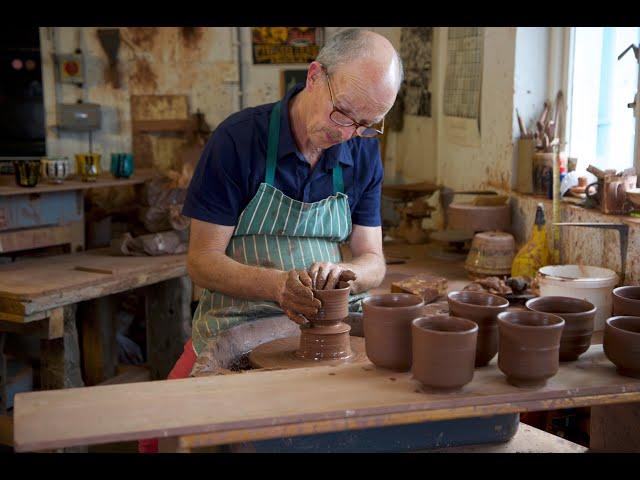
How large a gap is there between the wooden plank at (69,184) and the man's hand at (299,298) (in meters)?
2.86

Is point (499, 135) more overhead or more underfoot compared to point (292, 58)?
more underfoot

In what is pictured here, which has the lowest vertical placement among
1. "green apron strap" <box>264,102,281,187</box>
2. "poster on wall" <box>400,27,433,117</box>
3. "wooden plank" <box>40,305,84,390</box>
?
"wooden plank" <box>40,305,84,390</box>

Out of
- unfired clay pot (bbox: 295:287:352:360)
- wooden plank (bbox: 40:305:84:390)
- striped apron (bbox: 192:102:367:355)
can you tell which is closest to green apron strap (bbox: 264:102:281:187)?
striped apron (bbox: 192:102:367:355)

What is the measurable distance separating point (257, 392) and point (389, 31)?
4947 mm

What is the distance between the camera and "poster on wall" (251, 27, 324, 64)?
262 inches

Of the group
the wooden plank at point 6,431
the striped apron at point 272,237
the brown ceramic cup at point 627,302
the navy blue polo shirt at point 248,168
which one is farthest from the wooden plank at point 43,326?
the brown ceramic cup at point 627,302

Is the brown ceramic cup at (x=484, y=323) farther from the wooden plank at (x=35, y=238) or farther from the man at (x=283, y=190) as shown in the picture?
the wooden plank at (x=35, y=238)

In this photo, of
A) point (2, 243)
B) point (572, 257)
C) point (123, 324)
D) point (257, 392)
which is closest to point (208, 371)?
point (257, 392)

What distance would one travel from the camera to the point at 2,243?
4.55m

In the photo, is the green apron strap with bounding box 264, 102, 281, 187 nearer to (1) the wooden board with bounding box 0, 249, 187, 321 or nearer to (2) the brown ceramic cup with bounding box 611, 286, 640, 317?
(2) the brown ceramic cup with bounding box 611, 286, 640, 317

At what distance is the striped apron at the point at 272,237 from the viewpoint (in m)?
2.46

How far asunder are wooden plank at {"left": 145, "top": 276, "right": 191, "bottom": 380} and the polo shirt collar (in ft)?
7.25

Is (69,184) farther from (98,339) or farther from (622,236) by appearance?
(622,236)
